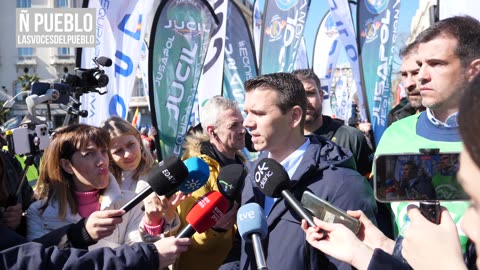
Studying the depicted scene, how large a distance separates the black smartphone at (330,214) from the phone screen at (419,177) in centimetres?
45

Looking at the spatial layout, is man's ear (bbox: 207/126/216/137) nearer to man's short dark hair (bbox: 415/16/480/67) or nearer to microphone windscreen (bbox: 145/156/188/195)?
microphone windscreen (bbox: 145/156/188/195)

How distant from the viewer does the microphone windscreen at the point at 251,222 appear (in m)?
2.13

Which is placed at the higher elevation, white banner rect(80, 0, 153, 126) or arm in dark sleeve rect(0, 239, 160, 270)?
white banner rect(80, 0, 153, 126)

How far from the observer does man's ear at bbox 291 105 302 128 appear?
2928mm

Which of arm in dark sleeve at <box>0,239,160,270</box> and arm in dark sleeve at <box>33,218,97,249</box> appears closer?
arm in dark sleeve at <box>0,239,160,270</box>

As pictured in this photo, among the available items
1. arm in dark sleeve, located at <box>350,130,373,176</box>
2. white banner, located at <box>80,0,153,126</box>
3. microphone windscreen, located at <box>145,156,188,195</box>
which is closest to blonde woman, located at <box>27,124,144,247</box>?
microphone windscreen, located at <box>145,156,188,195</box>

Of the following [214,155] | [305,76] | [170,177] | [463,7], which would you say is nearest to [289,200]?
[170,177]

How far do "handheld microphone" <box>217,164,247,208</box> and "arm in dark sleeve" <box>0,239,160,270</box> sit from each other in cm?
66

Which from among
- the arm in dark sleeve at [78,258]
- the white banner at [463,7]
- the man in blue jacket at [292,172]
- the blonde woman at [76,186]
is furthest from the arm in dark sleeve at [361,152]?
the arm in dark sleeve at [78,258]

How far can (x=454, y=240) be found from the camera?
1386mm

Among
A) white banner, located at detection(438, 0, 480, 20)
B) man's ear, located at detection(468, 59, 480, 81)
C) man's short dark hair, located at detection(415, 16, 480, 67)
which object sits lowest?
man's ear, located at detection(468, 59, 480, 81)

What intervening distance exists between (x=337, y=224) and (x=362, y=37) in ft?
23.6

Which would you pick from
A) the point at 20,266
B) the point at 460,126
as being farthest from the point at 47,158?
the point at 460,126

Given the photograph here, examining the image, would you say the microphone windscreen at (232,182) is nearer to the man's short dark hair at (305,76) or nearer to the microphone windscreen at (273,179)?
the microphone windscreen at (273,179)
